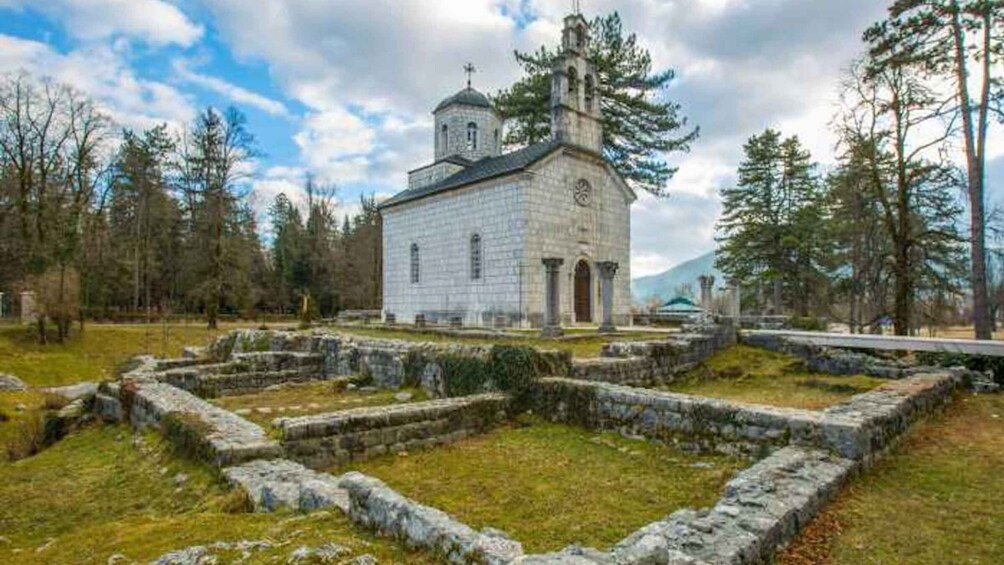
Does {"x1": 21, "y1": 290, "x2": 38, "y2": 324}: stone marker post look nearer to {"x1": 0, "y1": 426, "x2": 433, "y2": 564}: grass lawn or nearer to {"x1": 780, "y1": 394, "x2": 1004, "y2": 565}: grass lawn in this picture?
{"x1": 0, "y1": 426, "x2": 433, "y2": 564}: grass lawn

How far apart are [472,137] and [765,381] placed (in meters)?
21.8

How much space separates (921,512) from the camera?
4590mm

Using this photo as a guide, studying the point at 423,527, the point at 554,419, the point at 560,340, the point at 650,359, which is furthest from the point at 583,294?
the point at 423,527

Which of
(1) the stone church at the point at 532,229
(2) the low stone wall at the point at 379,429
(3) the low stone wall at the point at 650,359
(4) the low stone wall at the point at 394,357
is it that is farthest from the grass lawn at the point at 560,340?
(2) the low stone wall at the point at 379,429

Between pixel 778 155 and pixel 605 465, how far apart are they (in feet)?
102

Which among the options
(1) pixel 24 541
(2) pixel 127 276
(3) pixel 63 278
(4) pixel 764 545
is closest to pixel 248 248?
(2) pixel 127 276

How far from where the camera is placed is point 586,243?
22.5 metres

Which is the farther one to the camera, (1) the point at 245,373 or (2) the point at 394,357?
(1) the point at 245,373

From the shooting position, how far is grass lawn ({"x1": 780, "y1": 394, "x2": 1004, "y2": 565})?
12.6 ft

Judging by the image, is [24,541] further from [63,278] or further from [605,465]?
[63,278]

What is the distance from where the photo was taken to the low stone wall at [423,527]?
3.11 m

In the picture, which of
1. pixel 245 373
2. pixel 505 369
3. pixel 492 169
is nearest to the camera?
pixel 505 369

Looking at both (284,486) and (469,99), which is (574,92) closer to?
(469,99)

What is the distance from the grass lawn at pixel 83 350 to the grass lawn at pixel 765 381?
2107cm
